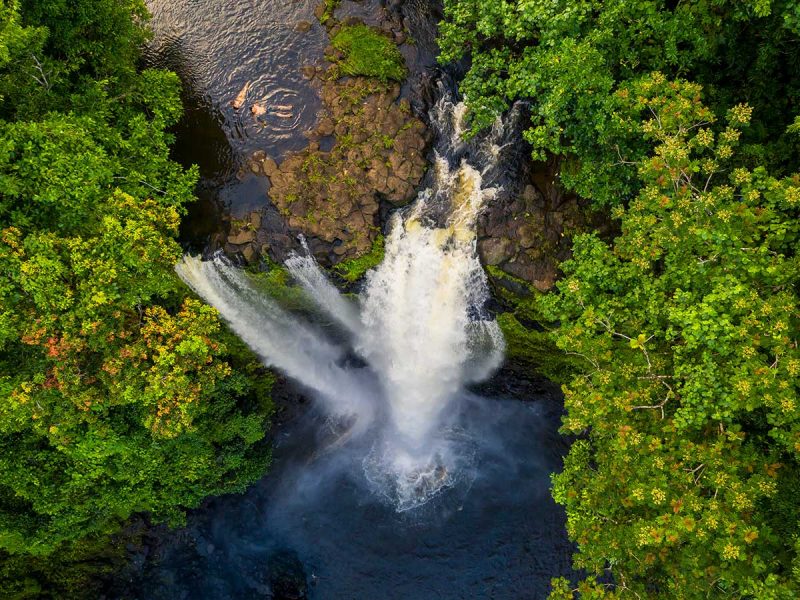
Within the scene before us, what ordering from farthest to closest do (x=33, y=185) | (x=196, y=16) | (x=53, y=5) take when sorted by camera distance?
(x=196, y=16) < (x=53, y=5) < (x=33, y=185)

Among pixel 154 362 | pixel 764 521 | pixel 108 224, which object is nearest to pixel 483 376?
pixel 764 521

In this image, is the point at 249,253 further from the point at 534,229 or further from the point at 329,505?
the point at 329,505

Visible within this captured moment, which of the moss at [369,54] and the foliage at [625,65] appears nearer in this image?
the foliage at [625,65]

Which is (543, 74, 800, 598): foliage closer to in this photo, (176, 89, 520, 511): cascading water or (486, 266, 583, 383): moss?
(486, 266, 583, 383): moss

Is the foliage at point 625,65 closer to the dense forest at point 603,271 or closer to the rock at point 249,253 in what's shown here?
the dense forest at point 603,271

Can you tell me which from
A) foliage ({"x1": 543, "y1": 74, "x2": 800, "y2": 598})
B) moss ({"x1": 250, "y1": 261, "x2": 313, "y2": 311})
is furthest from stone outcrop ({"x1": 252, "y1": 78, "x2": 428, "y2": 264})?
foliage ({"x1": 543, "y1": 74, "x2": 800, "y2": 598})

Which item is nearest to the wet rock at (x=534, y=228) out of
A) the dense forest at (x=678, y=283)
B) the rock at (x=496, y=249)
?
the rock at (x=496, y=249)

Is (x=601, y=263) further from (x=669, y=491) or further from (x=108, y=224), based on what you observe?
(x=108, y=224)
